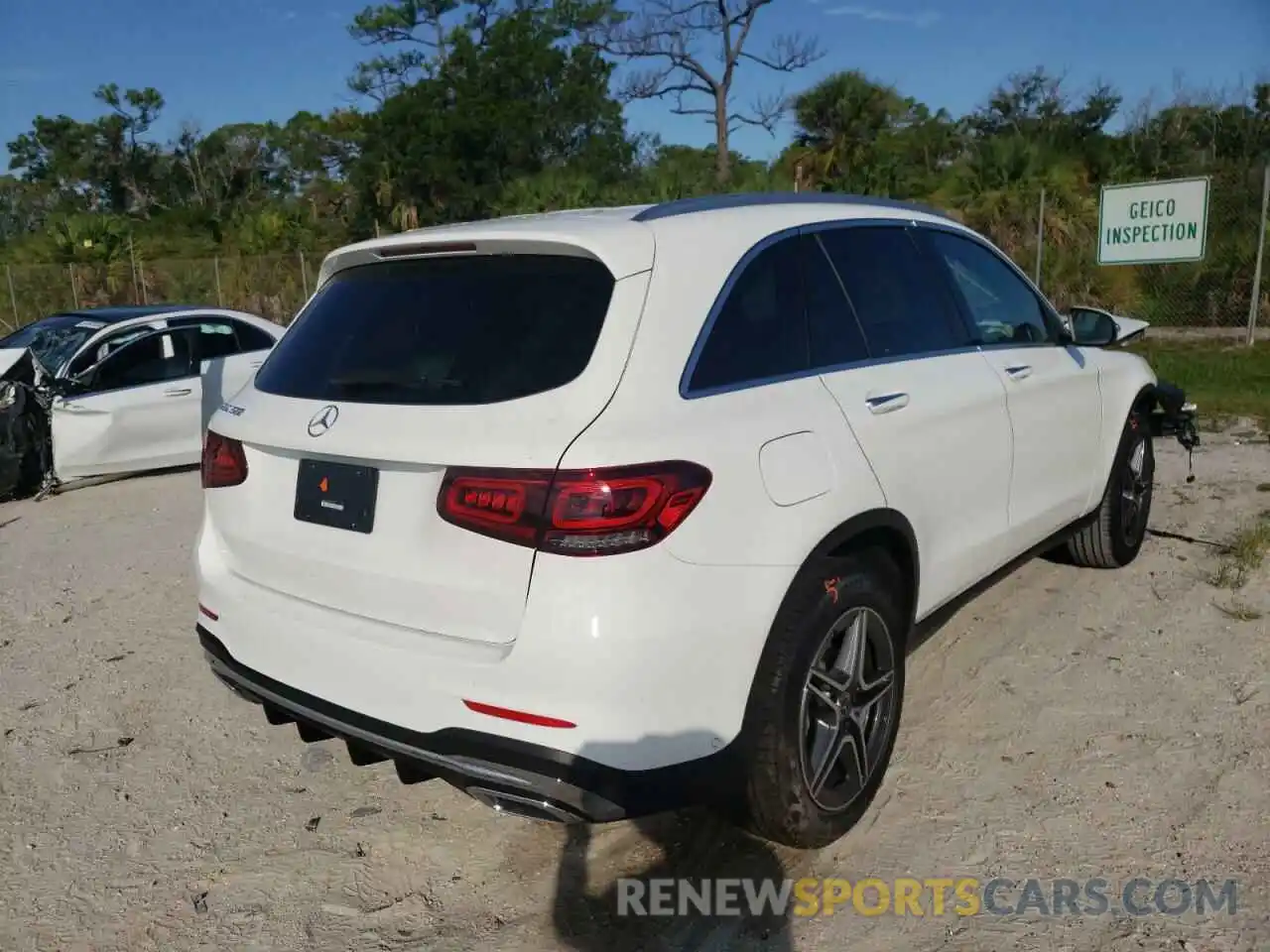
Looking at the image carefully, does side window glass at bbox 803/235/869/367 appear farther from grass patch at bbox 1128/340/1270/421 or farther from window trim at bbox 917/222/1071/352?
grass patch at bbox 1128/340/1270/421

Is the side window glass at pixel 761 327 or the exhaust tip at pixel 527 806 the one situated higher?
the side window glass at pixel 761 327

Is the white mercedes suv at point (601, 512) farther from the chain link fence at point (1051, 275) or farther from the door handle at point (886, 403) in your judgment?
the chain link fence at point (1051, 275)

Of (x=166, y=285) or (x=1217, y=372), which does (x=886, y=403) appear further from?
(x=166, y=285)

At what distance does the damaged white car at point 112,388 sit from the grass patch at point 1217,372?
868 cm

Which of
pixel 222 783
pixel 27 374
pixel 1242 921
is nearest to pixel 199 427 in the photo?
pixel 27 374

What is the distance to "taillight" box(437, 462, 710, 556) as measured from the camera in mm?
2238

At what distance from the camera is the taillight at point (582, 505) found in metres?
2.24

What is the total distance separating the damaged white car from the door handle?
566cm

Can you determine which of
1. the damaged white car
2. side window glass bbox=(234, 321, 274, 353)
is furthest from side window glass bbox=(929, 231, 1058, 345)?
side window glass bbox=(234, 321, 274, 353)

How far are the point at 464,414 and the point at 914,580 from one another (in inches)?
61.8

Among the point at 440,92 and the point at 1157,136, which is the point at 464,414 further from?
the point at 440,92

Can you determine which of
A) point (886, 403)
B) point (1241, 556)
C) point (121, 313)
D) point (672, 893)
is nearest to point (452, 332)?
point (886, 403)

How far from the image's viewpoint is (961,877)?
2.78 meters

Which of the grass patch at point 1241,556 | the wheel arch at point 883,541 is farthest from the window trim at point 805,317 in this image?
the grass patch at point 1241,556
